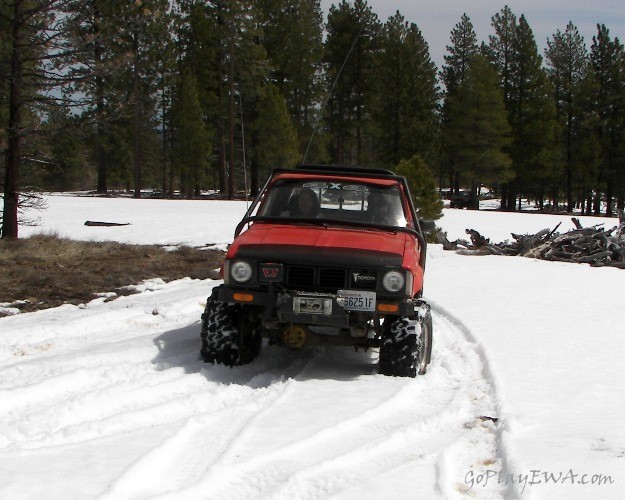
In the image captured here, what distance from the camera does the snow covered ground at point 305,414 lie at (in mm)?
3561

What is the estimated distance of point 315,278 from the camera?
5613 millimetres

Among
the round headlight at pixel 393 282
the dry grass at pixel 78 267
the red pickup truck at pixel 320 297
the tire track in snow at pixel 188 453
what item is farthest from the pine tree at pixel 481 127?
the tire track in snow at pixel 188 453

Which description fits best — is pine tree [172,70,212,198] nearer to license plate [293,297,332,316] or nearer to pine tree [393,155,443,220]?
pine tree [393,155,443,220]

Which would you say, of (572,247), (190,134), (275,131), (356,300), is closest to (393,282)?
(356,300)

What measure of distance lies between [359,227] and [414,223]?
661 mm

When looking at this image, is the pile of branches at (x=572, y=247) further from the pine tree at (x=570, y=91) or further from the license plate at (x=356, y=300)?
the pine tree at (x=570, y=91)

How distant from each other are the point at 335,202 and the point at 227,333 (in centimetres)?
184

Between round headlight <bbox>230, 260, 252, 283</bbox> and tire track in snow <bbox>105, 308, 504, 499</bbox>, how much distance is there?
89 centimetres

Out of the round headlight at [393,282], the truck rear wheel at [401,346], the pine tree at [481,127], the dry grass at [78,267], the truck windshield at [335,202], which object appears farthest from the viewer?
the pine tree at [481,127]

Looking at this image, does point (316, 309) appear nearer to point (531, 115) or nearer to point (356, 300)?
point (356, 300)

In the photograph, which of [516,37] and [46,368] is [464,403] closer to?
[46,368]

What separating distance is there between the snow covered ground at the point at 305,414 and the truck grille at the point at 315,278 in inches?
29.2

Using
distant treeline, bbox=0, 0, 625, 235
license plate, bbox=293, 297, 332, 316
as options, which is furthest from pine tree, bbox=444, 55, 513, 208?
license plate, bbox=293, 297, 332, 316

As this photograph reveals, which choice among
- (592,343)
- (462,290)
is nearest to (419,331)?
(592,343)
